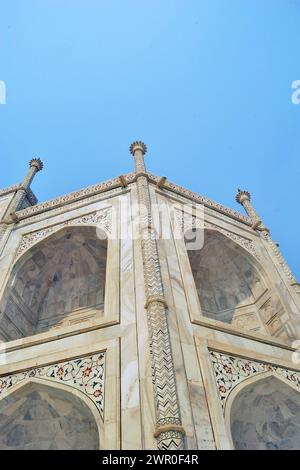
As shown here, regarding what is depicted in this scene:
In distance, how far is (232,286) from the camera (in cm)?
875

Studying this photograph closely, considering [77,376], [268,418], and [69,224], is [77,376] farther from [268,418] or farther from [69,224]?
[69,224]

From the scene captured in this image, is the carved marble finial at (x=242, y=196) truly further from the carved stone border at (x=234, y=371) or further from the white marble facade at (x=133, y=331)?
the carved stone border at (x=234, y=371)

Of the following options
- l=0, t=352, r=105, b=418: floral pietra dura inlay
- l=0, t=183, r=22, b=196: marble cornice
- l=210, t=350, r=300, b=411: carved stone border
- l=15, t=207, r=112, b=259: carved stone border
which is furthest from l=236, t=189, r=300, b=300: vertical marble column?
l=0, t=183, r=22, b=196: marble cornice

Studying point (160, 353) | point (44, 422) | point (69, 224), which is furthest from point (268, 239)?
point (44, 422)

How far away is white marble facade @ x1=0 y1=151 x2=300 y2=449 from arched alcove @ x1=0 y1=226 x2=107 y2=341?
28 millimetres

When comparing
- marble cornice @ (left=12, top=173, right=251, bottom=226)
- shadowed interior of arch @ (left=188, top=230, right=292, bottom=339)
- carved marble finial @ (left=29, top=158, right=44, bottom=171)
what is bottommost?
shadowed interior of arch @ (left=188, top=230, right=292, bottom=339)

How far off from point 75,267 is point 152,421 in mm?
5820

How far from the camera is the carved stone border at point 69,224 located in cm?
793

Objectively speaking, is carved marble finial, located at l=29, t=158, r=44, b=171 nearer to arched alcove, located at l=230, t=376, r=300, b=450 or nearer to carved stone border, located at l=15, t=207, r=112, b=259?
carved stone border, located at l=15, t=207, r=112, b=259

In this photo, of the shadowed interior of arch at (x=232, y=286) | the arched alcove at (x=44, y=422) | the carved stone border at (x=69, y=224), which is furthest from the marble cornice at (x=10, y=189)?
the arched alcove at (x=44, y=422)

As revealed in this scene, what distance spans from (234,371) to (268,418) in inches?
50.9

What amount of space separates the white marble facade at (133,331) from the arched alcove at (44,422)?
0.06 ft

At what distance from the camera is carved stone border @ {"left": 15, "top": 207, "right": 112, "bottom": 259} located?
793 centimetres
